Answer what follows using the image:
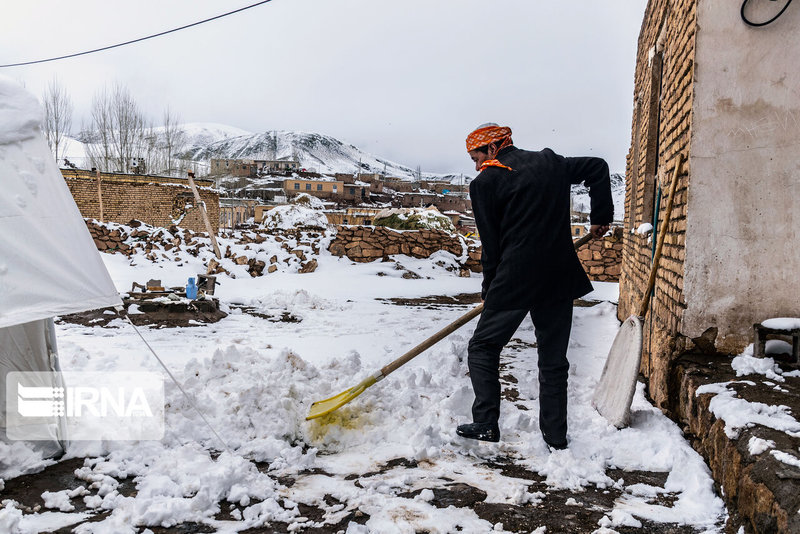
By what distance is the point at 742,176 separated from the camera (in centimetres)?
278

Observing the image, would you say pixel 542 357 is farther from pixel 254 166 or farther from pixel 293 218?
pixel 254 166

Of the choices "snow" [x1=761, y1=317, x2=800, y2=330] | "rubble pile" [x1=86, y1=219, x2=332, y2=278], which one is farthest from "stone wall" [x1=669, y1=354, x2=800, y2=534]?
"rubble pile" [x1=86, y1=219, x2=332, y2=278]

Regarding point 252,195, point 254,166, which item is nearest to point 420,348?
point 252,195

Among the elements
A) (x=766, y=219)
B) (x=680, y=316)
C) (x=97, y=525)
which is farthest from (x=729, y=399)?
(x=97, y=525)

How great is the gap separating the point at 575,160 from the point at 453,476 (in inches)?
70.3

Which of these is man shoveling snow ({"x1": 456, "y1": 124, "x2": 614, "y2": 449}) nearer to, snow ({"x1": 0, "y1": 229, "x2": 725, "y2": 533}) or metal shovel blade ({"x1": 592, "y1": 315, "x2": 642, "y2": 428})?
snow ({"x1": 0, "y1": 229, "x2": 725, "y2": 533})

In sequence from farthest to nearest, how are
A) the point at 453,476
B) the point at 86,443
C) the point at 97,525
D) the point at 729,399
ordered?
the point at 86,443
the point at 453,476
the point at 729,399
the point at 97,525

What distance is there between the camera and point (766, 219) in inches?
108

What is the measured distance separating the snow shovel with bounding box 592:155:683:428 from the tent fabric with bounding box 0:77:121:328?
2703 mm

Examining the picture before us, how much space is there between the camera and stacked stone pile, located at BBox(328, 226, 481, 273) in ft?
45.3

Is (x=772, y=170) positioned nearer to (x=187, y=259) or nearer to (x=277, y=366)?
(x=277, y=366)

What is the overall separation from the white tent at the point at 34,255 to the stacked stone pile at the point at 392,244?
11.0 meters

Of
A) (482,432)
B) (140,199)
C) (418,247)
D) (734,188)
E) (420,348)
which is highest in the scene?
(140,199)

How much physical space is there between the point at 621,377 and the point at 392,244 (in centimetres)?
1110
